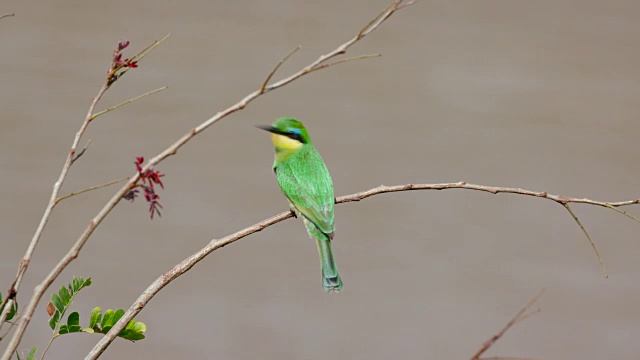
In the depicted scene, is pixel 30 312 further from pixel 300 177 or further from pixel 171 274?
pixel 300 177

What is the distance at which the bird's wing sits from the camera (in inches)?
69.7

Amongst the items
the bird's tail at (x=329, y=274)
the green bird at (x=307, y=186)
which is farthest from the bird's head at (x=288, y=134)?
the bird's tail at (x=329, y=274)

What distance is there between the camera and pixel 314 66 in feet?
2.86

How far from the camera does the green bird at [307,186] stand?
1751 millimetres

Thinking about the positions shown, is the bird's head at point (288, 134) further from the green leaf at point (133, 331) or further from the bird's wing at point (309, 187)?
the green leaf at point (133, 331)

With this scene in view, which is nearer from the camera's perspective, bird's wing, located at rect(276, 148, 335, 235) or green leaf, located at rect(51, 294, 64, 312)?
green leaf, located at rect(51, 294, 64, 312)

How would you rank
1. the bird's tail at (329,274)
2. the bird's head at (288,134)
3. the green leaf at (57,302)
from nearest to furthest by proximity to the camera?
1. the green leaf at (57,302)
2. the bird's tail at (329,274)
3. the bird's head at (288,134)

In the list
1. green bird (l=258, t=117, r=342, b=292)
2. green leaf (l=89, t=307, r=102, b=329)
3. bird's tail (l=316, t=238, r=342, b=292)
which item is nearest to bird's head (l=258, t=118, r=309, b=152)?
green bird (l=258, t=117, r=342, b=292)

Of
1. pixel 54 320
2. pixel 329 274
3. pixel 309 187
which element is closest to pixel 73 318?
pixel 54 320

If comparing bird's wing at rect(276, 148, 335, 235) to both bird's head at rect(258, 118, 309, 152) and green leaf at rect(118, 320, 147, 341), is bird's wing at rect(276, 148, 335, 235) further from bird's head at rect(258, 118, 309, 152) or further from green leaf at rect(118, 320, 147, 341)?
green leaf at rect(118, 320, 147, 341)

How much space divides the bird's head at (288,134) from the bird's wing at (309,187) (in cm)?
3

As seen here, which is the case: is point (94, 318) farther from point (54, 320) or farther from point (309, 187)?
point (309, 187)

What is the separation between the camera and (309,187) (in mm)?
1826

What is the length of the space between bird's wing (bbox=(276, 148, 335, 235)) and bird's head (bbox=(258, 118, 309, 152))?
3cm
